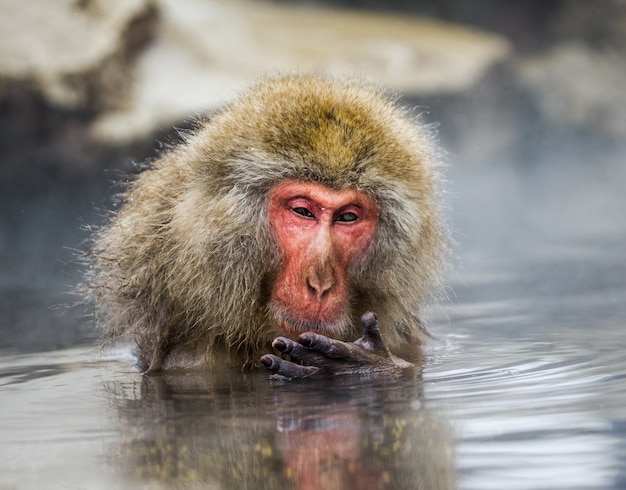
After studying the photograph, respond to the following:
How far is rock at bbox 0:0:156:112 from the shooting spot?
10.8m

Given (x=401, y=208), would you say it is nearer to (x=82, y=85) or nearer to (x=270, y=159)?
(x=270, y=159)

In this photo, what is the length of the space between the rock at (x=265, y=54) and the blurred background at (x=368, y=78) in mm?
25

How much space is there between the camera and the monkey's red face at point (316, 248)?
4.71 m

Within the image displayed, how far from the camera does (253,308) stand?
16.6 ft

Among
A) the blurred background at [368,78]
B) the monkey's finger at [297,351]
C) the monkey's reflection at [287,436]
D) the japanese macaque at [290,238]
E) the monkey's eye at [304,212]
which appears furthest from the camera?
the blurred background at [368,78]

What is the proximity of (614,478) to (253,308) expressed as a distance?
8.62 ft

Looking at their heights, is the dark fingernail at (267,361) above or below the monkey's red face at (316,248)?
below

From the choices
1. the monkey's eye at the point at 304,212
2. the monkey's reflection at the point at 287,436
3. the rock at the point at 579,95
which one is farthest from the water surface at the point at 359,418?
the rock at the point at 579,95

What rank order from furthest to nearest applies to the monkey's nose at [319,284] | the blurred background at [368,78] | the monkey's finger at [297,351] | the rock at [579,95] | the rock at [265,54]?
the rock at [579,95], the rock at [265,54], the blurred background at [368,78], the monkey's nose at [319,284], the monkey's finger at [297,351]

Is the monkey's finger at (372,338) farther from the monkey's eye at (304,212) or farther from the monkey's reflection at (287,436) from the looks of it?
the monkey's eye at (304,212)

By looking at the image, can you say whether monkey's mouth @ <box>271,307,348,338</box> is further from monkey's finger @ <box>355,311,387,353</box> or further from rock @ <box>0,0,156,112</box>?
rock @ <box>0,0,156,112</box>

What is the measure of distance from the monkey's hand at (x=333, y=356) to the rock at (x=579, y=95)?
9.47m

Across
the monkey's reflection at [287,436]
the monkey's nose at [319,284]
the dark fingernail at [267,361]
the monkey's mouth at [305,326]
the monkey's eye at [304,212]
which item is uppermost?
the monkey's eye at [304,212]

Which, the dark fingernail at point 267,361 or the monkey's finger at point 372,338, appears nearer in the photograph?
the dark fingernail at point 267,361
